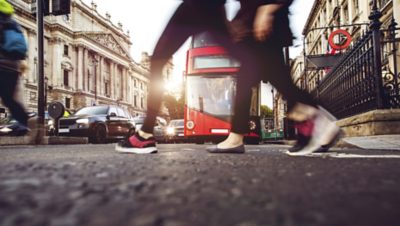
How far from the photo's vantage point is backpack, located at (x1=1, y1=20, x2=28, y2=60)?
4.46m

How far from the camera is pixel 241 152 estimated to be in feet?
9.36

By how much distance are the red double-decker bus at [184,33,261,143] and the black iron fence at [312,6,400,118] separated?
3812mm

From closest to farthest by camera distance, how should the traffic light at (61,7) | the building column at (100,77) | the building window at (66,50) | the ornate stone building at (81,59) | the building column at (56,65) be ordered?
1. the traffic light at (61,7)
2. the ornate stone building at (81,59)
3. the building column at (56,65)
4. the building window at (66,50)
5. the building column at (100,77)

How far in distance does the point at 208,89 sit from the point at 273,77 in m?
8.99

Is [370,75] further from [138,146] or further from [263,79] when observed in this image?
[138,146]

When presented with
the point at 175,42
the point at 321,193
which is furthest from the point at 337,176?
the point at 175,42

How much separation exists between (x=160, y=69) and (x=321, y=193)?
6.37 feet

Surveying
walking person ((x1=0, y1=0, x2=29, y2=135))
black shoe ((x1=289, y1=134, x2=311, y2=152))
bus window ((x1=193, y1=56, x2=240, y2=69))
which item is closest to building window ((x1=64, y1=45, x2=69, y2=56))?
bus window ((x1=193, y1=56, x2=240, y2=69))

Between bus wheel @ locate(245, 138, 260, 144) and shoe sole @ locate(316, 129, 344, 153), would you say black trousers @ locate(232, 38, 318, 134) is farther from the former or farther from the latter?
bus wheel @ locate(245, 138, 260, 144)

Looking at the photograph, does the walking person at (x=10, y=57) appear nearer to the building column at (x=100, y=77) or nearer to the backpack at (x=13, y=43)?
the backpack at (x=13, y=43)

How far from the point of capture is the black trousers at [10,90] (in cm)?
468

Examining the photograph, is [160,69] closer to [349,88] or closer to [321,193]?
[321,193]

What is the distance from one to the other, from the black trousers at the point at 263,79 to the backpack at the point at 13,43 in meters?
2.93

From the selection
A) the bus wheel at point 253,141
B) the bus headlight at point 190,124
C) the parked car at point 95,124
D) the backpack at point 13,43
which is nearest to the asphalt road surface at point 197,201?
the backpack at point 13,43
